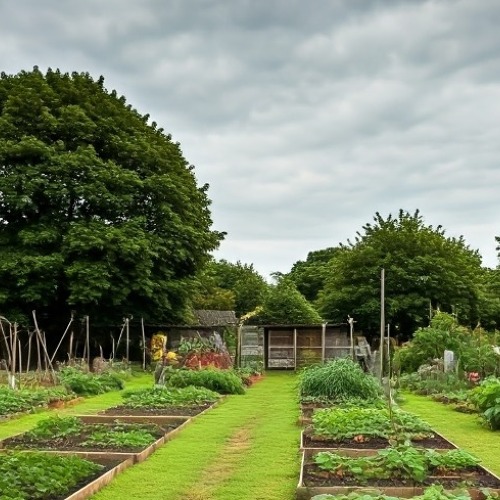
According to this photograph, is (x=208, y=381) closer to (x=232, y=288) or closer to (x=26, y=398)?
(x=26, y=398)

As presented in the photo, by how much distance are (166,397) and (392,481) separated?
825 cm

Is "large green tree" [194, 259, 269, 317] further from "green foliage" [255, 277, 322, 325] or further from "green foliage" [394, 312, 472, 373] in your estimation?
"green foliage" [394, 312, 472, 373]

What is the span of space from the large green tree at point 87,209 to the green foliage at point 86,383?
6.25 meters

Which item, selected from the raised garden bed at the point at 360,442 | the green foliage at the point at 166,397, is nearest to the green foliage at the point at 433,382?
the green foliage at the point at 166,397

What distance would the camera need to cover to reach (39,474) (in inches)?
248

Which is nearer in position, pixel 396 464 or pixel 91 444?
pixel 396 464

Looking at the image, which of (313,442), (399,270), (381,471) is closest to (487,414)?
(313,442)

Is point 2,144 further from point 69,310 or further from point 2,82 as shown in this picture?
point 69,310

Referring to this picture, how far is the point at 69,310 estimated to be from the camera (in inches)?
1069

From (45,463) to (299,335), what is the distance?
2294cm

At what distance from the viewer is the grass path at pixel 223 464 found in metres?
6.74

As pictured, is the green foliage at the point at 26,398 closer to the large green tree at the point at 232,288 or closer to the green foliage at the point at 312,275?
the large green tree at the point at 232,288

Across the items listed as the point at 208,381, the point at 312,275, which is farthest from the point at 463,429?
the point at 312,275

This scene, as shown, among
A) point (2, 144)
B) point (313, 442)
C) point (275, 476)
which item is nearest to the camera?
point (275, 476)
